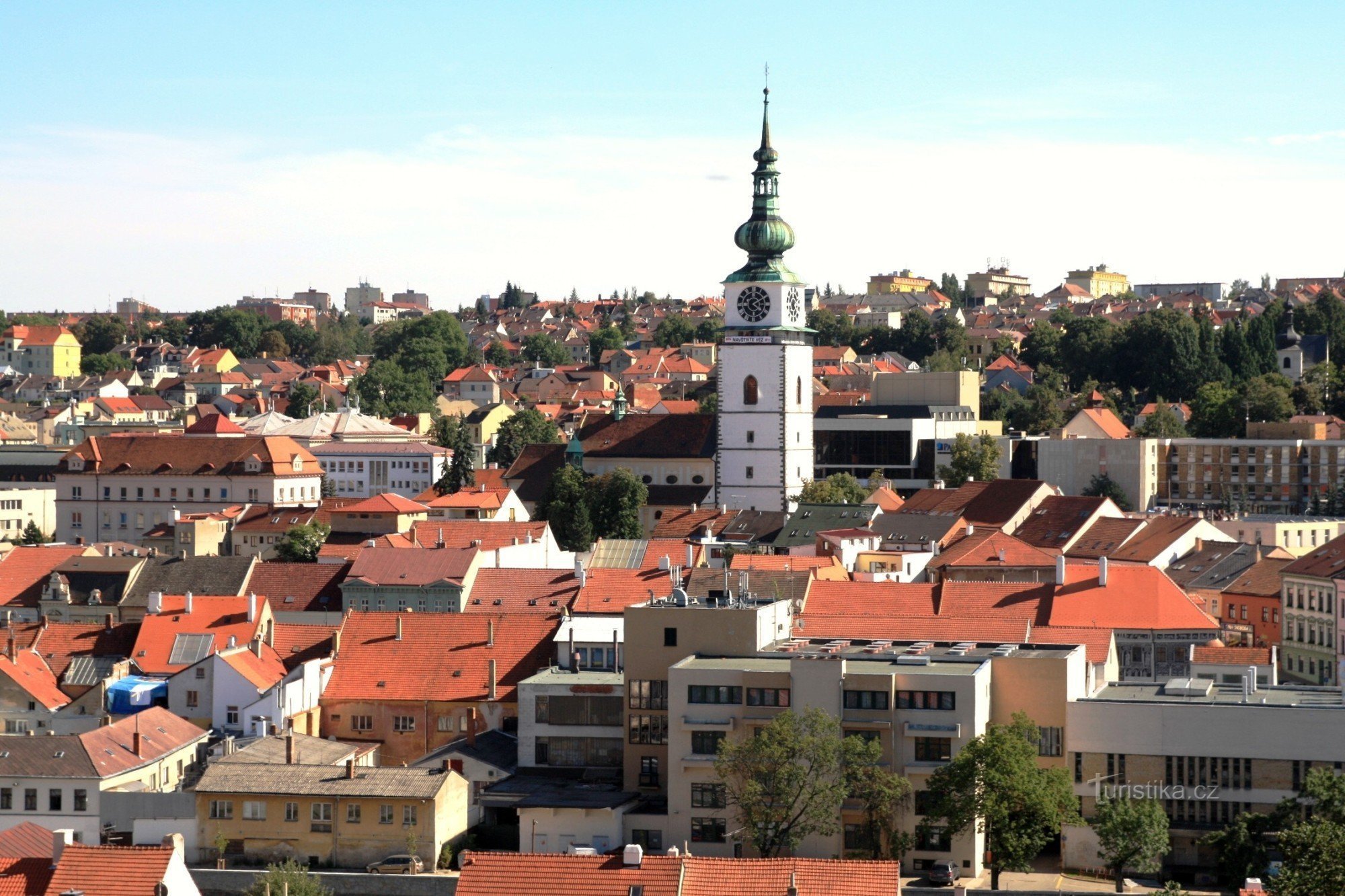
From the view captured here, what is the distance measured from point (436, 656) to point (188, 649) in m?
7.61

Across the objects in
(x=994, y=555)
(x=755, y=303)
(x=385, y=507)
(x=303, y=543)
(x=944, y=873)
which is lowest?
(x=944, y=873)

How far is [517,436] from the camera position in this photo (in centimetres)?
11688

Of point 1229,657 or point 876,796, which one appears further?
point 1229,657

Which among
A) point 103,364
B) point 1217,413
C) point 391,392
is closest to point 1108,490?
point 1217,413

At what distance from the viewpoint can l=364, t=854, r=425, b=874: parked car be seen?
40.9m

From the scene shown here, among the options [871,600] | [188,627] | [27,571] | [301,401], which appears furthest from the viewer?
[301,401]

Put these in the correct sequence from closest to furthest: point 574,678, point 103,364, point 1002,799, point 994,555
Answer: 1. point 1002,799
2. point 574,678
3. point 994,555
4. point 103,364

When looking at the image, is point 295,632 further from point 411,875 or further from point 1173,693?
point 1173,693

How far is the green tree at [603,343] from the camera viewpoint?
187250 millimetres

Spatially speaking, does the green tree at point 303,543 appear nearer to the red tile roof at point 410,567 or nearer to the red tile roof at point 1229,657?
the red tile roof at point 410,567

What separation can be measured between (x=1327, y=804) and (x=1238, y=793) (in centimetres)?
351

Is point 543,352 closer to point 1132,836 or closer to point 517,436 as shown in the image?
point 517,436

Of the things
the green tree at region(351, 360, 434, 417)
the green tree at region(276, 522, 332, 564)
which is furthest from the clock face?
the green tree at region(351, 360, 434, 417)

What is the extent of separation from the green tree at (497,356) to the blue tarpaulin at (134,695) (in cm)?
13306
